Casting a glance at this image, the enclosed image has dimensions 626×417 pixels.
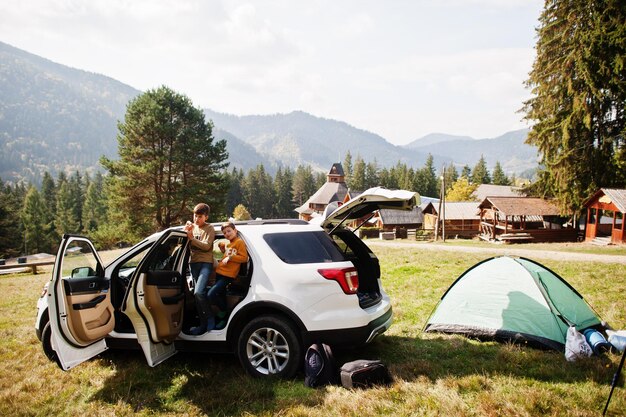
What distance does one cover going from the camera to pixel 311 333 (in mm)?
5230

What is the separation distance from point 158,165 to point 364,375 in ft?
96.1

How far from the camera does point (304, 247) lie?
5582 mm

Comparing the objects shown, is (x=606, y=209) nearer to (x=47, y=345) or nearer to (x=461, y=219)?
(x=461, y=219)

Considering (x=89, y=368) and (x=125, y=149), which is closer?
(x=89, y=368)

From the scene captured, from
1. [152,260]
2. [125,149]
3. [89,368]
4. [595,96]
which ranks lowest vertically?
[89,368]

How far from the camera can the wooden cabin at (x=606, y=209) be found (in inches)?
1040

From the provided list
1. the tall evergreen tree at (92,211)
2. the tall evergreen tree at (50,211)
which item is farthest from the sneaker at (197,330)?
the tall evergreen tree at (92,211)

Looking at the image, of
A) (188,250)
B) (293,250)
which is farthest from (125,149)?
(293,250)

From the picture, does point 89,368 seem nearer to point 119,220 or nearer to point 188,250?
point 188,250

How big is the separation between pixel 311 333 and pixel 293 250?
1169 millimetres

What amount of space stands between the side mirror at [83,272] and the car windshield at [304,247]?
2.61m

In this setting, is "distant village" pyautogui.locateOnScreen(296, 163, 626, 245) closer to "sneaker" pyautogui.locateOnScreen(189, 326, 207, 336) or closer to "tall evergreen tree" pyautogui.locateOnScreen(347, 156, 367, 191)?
"sneaker" pyautogui.locateOnScreen(189, 326, 207, 336)

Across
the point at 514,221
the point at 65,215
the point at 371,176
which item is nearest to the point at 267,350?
the point at 514,221

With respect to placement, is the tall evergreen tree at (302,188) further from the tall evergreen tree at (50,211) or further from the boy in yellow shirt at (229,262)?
the boy in yellow shirt at (229,262)
